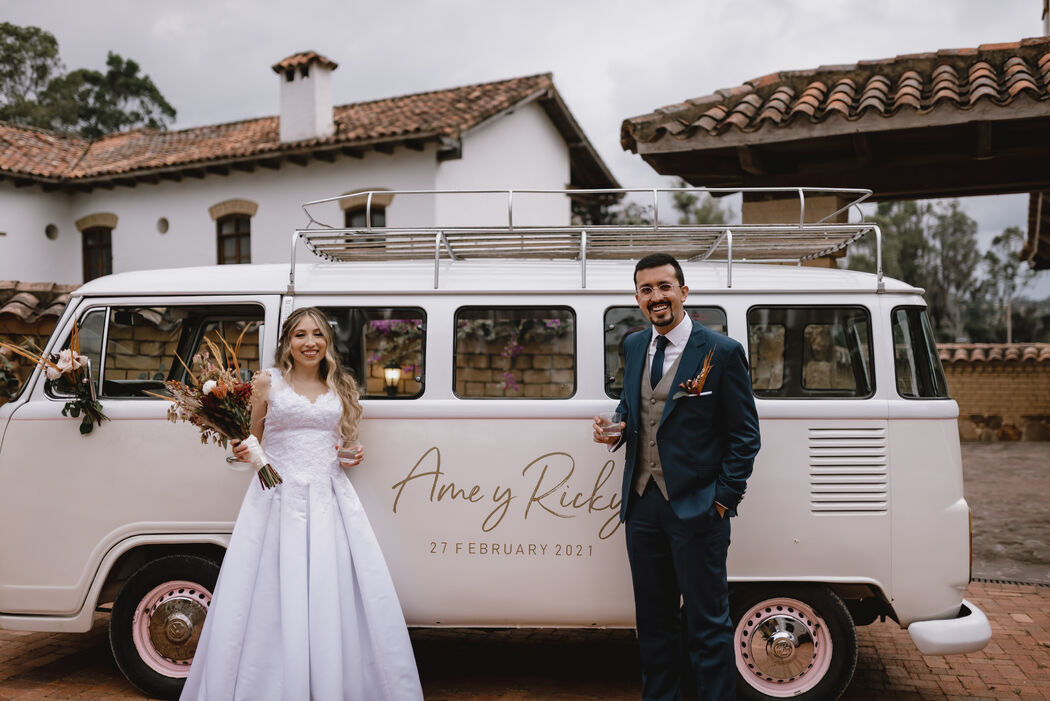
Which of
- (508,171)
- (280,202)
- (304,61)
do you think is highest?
(304,61)

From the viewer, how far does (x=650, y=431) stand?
3.98 m

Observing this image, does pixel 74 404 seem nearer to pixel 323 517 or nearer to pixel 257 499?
pixel 257 499

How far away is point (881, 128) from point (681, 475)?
410 centimetres

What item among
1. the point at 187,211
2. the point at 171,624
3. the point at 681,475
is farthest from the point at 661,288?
the point at 187,211

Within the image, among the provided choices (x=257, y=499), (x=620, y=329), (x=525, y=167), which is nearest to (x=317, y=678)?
(x=257, y=499)

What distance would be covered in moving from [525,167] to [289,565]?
50.5ft

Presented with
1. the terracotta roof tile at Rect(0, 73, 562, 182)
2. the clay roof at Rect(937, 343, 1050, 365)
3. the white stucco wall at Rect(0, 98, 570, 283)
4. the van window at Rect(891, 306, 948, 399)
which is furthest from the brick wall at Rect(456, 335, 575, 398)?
the clay roof at Rect(937, 343, 1050, 365)

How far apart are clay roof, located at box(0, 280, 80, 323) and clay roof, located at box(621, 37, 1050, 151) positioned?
627 centimetres

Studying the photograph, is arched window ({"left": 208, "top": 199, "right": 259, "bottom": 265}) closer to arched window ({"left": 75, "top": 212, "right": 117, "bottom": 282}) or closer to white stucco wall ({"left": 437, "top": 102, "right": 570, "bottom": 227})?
arched window ({"left": 75, "top": 212, "right": 117, "bottom": 282})

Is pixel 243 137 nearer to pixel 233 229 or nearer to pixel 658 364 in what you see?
pixel 233 229

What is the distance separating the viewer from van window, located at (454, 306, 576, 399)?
443cm

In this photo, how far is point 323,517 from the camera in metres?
4.18

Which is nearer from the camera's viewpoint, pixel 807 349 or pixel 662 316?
pixel 662 316

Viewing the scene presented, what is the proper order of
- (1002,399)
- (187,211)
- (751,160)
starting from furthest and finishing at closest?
(1002,399), (187,211), (751,160)
